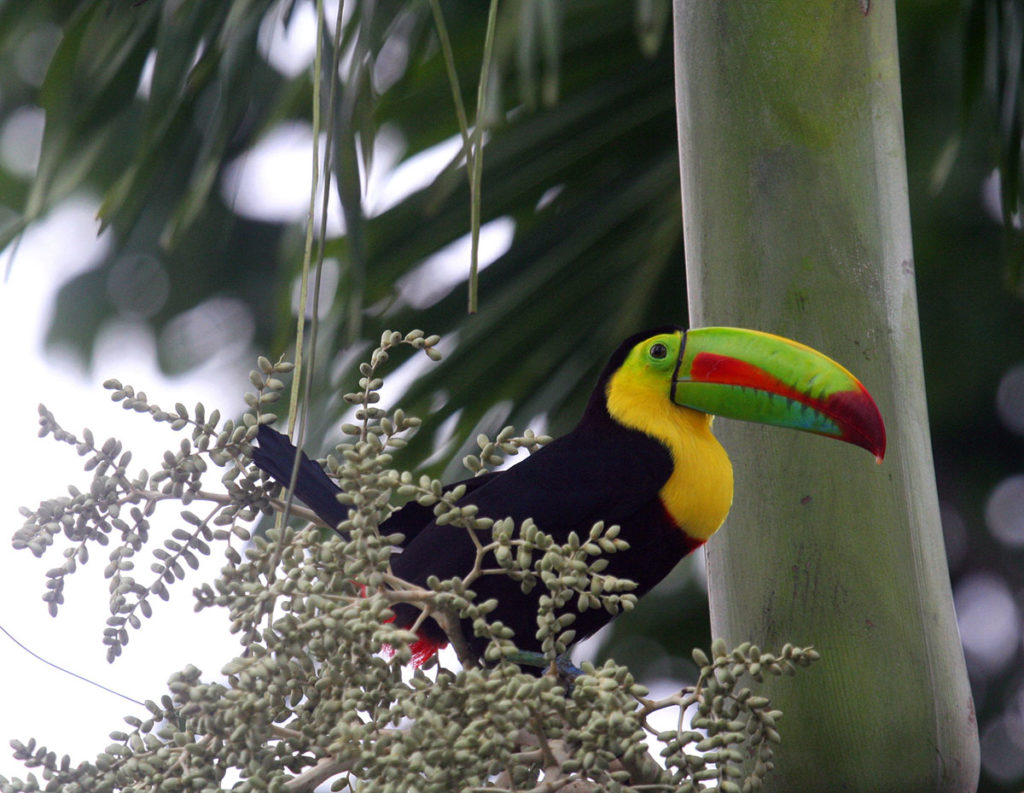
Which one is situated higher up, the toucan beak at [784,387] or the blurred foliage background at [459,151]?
the blurred foliage background at [459,151]

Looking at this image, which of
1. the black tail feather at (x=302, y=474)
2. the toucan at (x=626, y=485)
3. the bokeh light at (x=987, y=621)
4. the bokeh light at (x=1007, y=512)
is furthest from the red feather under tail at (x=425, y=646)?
the bokeh light at (x=987, y=621)

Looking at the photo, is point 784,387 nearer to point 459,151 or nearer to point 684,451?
point 684,451

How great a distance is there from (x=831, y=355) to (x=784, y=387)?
0.18 ft

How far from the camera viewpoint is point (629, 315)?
149 cm

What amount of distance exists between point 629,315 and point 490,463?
0.79 m

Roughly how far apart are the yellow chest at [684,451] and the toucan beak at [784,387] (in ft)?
0.21

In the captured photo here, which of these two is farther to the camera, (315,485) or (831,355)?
(315,485)

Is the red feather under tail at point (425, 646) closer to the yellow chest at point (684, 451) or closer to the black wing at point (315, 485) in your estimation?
the black wing at point (315, 485)

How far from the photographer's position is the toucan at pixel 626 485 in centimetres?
89

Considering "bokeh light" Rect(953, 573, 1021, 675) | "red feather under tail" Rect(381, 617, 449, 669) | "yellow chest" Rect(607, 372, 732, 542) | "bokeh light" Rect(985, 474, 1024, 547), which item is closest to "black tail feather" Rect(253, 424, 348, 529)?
"red feather under tail" Rect(381, 617, 449, 669)

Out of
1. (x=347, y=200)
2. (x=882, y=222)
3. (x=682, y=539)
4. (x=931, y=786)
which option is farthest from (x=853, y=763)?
(x=347, y=200)

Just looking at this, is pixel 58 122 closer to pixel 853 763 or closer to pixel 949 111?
pixel 853 763

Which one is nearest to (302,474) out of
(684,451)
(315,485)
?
(315,485)

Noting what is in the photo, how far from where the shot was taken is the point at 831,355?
2.61 ft
